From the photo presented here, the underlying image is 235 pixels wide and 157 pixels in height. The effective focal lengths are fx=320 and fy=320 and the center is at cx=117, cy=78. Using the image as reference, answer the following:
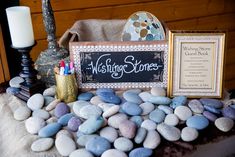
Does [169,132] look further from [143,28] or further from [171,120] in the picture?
[143,28]

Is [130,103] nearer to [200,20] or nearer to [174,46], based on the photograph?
[174,46]

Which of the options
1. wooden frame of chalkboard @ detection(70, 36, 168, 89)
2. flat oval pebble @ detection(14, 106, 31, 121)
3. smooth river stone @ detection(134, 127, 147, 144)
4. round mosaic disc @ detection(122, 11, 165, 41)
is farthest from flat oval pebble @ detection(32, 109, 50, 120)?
round mosaic disc @ detection(122, 11, 165, 41)

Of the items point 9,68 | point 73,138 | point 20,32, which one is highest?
point 20,32

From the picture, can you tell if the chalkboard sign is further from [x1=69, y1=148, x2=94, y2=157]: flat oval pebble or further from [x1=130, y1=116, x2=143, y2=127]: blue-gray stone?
[x1=69, y1=148, x2=94, y2=157]: flat oval pebble

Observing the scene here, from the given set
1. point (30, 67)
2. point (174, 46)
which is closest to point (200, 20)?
point (174, 46)

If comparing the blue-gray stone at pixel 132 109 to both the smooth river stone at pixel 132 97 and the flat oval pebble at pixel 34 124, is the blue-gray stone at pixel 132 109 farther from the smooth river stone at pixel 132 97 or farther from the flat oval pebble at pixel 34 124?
the flat oval pebble at pixel 34 124

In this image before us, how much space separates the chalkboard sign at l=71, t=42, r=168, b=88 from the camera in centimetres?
84

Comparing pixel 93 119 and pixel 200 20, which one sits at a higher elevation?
pixel 200 20

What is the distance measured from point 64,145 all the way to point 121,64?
0.93 ft

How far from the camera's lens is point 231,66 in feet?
6.22

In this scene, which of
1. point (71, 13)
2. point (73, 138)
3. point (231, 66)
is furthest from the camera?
point (231, 66)

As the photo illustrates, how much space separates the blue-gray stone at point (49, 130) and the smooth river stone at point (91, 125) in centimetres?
6

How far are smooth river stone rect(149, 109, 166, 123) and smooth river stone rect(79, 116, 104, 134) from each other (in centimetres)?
12

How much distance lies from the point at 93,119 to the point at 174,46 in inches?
10.8
